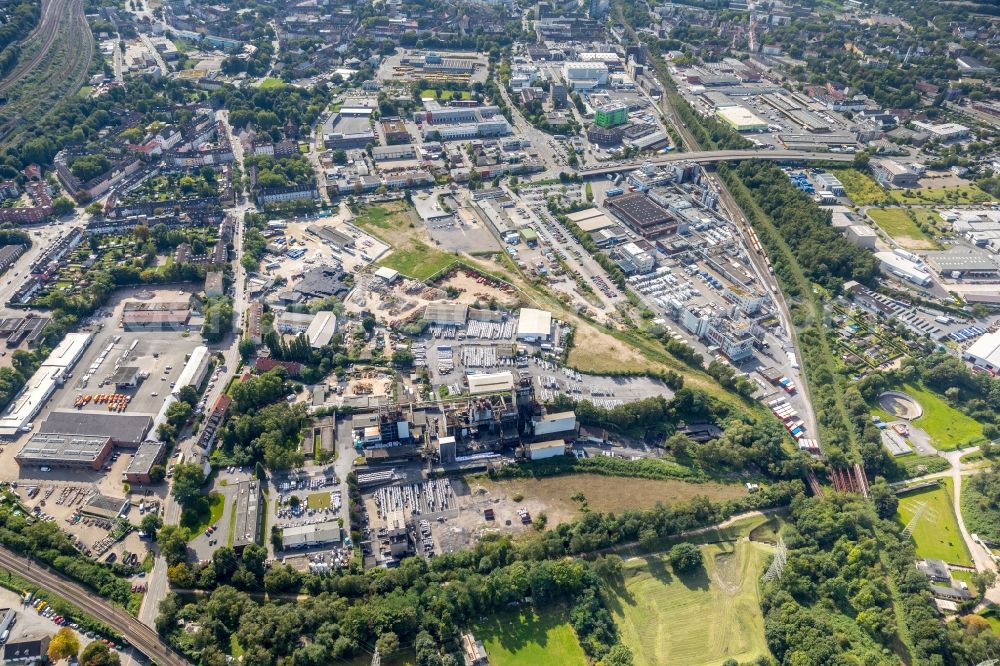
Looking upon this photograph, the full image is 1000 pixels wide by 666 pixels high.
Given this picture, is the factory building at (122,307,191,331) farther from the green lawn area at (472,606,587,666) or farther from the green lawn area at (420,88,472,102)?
the green lawn area at (420,88,472,102)

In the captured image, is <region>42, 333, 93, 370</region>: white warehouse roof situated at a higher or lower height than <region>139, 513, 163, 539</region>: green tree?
higher

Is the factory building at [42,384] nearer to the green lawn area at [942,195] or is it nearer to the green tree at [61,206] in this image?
the green tree at [61,206]

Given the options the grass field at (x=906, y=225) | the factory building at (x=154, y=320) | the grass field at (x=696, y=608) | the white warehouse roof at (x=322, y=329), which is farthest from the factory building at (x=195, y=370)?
the grass field at (x=906, y=225)

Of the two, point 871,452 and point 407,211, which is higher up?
point 407,211

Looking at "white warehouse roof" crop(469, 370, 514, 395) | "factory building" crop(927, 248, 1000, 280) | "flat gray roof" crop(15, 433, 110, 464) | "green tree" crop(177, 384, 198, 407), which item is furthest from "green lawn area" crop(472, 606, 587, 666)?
"factory building" crop(927, 248, 1000, 280)

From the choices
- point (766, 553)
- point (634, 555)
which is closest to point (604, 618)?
point (634, 555)

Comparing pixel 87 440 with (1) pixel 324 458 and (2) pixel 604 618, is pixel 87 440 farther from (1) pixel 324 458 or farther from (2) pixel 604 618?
(2) pixel 604 618
